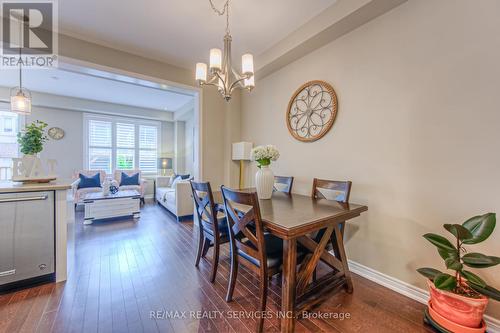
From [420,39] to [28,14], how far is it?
4052 millimetres

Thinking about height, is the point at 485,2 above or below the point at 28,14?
below

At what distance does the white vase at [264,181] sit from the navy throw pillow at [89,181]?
4.91 meters

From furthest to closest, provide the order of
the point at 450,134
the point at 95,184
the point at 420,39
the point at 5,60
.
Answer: the point at 95,184 → the point at 5,60 → the point at 420,39 → the point at 450,134

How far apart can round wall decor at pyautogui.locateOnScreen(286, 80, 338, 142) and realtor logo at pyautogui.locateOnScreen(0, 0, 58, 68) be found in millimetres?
2935

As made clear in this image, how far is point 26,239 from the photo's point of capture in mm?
1798

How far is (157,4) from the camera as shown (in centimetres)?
211

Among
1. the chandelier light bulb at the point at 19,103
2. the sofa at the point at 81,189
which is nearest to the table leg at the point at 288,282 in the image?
the chandelier light bulb at the point at 19,103

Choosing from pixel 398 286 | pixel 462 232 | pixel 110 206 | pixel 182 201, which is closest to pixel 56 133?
pixel 110 206

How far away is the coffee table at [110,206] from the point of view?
373 centimetres

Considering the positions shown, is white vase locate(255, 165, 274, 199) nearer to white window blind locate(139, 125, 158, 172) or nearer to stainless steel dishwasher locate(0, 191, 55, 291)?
stainless steel dishwasher locate(0, 191, 55, 291)

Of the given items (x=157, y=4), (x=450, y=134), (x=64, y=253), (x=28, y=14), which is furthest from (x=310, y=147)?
(x=28, y=14)

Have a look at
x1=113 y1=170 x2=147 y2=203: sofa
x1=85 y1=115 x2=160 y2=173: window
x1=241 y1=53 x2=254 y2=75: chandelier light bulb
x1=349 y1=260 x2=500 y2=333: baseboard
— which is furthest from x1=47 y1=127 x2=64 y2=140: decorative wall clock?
x1=349 y1=260 x2=500 y2=333: baseboard

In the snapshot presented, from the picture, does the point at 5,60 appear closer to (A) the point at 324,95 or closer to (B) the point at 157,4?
(B) the point at 157,4

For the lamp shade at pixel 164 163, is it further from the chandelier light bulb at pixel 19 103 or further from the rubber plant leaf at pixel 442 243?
the rubber plant leaf at pixel 442 243
